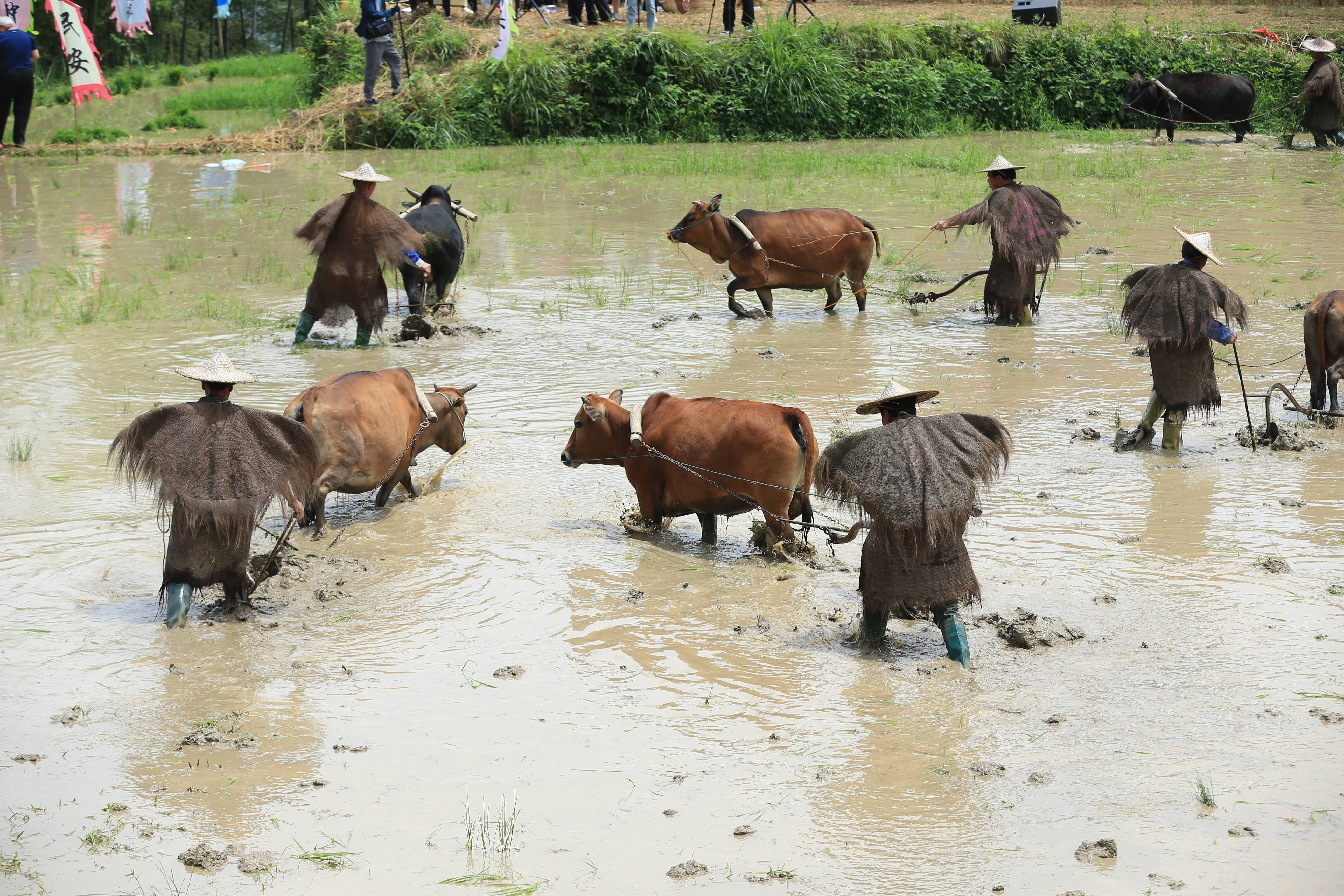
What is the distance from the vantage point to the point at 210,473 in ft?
19.6

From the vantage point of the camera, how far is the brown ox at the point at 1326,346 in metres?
8.55

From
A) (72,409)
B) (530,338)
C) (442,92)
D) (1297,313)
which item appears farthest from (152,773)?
(442,92)

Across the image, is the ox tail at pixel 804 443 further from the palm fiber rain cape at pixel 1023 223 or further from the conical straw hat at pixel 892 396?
the palm fiber rain cape at pixel 1023 223

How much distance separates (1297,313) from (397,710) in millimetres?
9540

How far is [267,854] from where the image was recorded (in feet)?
14.0

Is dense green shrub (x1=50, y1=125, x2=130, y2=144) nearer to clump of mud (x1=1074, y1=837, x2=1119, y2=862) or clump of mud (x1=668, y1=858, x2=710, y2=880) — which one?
clump of mud (x1=668, y1=858, x2=710, y2=880)

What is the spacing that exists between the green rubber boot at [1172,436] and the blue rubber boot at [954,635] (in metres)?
3.51

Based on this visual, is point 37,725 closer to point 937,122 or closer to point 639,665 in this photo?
point 639,665

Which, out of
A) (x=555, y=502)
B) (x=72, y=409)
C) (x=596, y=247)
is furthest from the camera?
(x=596, y=247)

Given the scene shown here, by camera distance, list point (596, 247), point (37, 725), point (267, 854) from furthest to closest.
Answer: point (596, 247)
point (37, 725)
point (267, 854)

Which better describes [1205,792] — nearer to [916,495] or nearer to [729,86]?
[916,495]

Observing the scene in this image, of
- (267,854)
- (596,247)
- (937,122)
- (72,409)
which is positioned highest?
(937,122)

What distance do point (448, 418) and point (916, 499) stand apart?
11.6ft

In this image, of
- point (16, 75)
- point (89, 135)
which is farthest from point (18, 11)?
point (89, 135)
